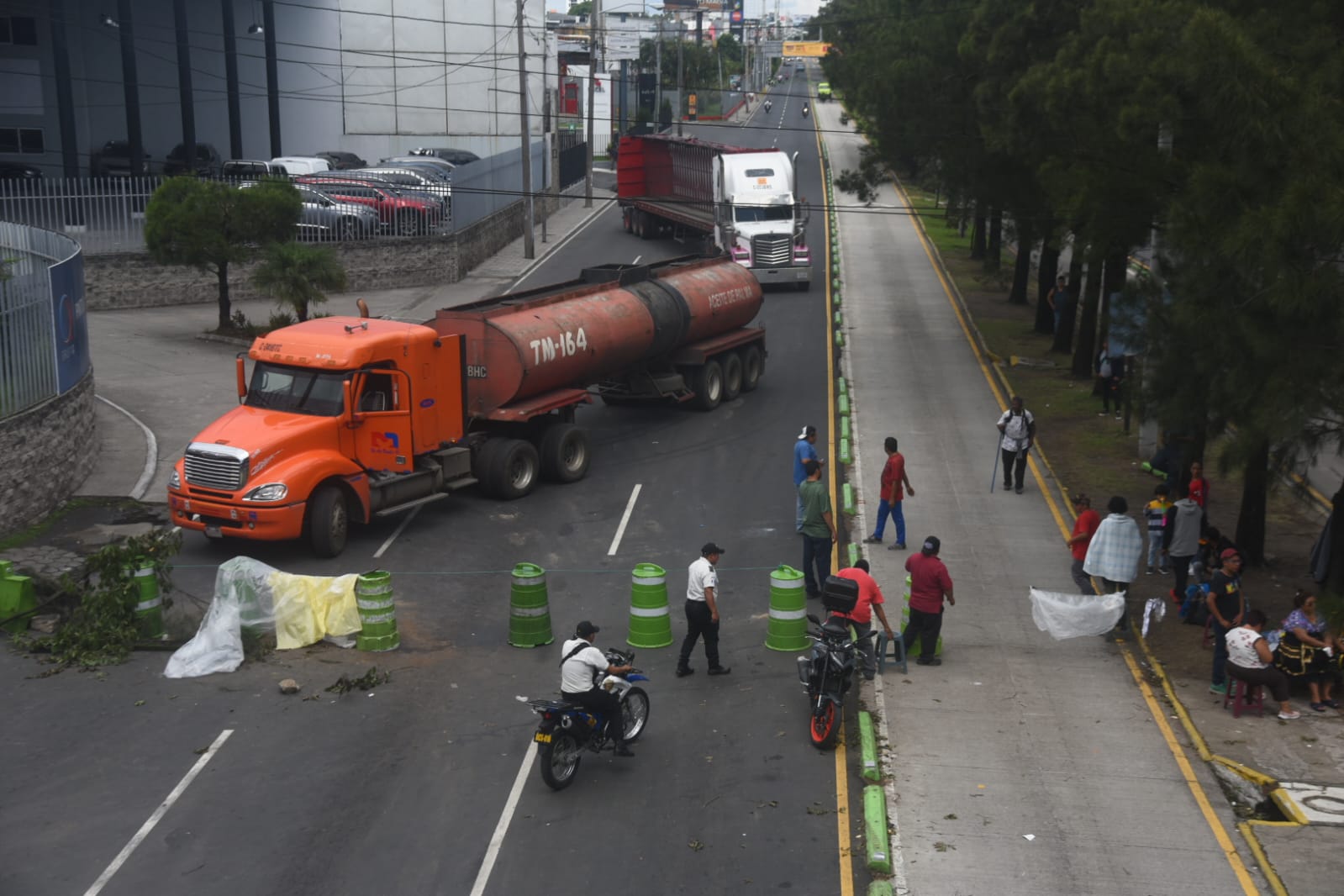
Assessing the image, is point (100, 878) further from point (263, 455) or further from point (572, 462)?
point (572, 462)

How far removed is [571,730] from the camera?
12086mm

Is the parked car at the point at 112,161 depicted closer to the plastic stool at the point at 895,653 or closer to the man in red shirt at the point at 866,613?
the plastic stool at the point at 895,653

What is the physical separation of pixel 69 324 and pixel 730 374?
13.2 meters

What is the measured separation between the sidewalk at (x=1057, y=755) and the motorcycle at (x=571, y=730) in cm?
266

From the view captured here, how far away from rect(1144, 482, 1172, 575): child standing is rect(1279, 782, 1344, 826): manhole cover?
19.0ft

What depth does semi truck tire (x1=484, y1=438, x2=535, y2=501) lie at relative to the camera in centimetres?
2109

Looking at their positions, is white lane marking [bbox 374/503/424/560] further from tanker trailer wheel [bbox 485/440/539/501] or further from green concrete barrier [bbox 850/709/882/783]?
green concrete barrier [bbox 850/709/882/783]

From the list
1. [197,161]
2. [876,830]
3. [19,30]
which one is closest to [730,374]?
[876,830]

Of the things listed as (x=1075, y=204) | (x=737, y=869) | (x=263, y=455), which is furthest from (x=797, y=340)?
(x=737, y=869)

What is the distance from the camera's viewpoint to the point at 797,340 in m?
35.2

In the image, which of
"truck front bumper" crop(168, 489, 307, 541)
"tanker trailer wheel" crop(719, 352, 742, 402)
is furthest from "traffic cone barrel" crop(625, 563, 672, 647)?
"tanker trailer wheel" crop(719, 352, 742, 402)

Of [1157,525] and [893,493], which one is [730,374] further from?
[1157,525]

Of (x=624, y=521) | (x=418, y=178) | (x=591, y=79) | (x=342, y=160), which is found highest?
(x=591, y=79)

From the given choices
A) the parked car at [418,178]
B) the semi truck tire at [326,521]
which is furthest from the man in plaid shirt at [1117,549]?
the parked car at [418,178]
